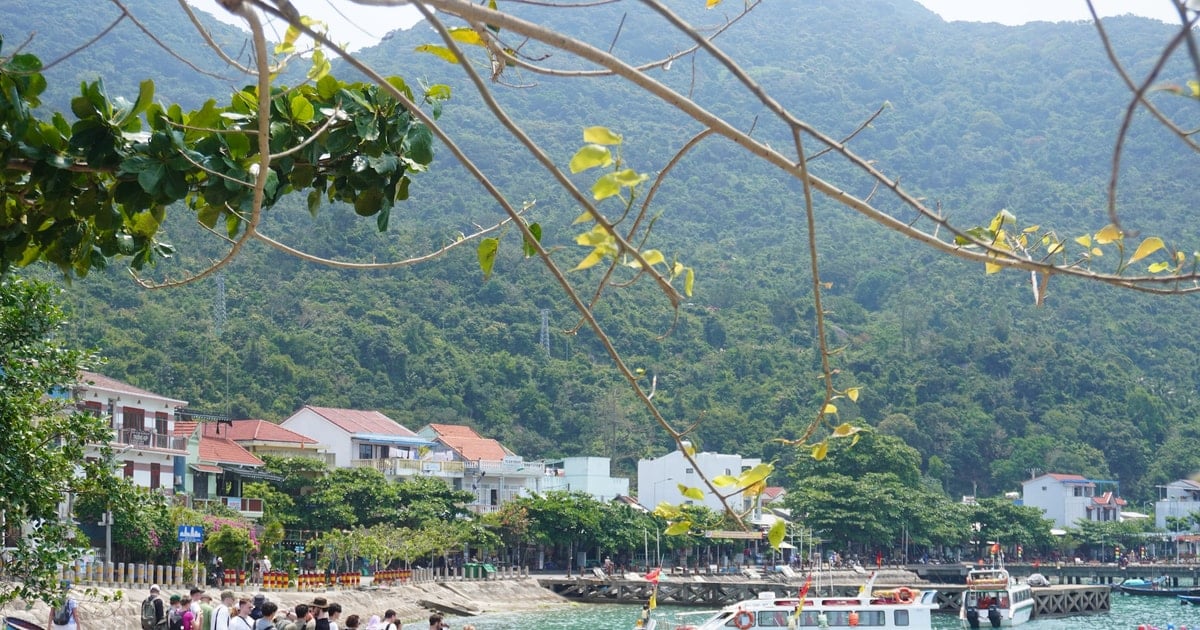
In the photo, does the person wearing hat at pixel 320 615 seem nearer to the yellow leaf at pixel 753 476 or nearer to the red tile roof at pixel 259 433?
the yellow leaf at pixel 753 476

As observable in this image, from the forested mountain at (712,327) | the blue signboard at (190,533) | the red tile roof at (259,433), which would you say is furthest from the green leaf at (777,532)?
the red tile roof at (259,433)

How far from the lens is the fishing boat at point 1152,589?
50.2 m

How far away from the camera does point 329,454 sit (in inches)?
1766

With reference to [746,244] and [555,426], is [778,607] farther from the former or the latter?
[746,244]

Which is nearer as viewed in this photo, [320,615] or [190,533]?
[320,615]

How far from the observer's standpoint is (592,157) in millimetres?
1773

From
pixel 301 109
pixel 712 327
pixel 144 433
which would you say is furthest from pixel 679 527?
pixel 712 327

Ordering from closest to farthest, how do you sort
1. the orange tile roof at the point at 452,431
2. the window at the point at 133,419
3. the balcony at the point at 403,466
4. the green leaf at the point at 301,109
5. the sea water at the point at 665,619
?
1. the green leaf at the point at 301,109
2. the window at the point at 133,419
3. the sea water at the point at 665,619
4. the balcony at the point at 403,466
5. the orange tile roof at the point at 452,431

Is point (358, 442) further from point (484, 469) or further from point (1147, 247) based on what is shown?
point (1147, 247)

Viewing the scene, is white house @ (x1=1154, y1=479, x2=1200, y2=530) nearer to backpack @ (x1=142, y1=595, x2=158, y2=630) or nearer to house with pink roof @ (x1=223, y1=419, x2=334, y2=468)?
house with pink roof @ (x1=223, y1=419, x2=334, y2=468)

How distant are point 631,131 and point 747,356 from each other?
5468cm

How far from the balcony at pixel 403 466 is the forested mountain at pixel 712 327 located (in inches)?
362

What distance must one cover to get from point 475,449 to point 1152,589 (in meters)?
28.5

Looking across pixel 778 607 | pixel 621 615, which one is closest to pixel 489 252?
pixel 778 607
